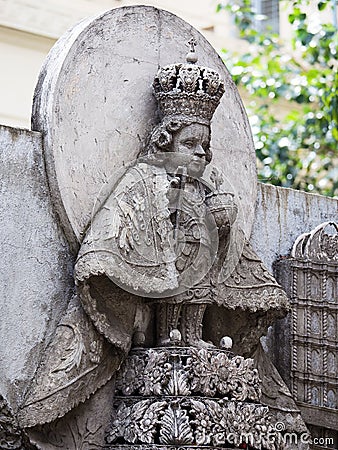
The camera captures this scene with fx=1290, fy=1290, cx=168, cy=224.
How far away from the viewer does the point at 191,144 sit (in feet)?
21.7

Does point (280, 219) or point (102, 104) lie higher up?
point (102, 104)

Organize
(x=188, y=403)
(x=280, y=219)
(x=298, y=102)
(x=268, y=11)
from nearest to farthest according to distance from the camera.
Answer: (x=188, y=403), (x=280, y=219), (x=298, y=102), (x=268, y=11)

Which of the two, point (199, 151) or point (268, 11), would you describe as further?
point (268, 11)

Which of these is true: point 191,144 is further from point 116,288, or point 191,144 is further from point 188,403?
point 188,403

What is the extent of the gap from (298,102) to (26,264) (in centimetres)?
559

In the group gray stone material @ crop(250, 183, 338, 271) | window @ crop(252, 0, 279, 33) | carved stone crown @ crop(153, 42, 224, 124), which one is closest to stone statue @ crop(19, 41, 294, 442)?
carved stone crown @ crop(153, 42, 224, 124)

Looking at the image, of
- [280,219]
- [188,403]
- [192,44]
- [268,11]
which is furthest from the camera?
[268,11]

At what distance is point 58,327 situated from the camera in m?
6.21

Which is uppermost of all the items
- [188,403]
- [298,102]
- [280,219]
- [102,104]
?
[298,102]

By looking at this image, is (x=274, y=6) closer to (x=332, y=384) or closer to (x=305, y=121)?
(x=305, y=121)

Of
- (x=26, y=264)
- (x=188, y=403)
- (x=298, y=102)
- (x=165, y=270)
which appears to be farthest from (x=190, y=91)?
(x=298, y=102)

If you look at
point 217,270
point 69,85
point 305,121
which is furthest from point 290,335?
point 305,121

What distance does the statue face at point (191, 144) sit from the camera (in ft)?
21.6

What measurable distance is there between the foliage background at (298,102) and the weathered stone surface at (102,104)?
3.71 meters
